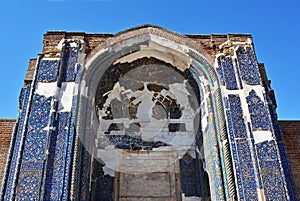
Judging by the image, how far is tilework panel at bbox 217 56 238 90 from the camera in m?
7.30

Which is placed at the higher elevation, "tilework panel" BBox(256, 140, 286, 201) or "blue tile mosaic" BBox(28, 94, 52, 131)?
"blue tile mosaic" BBox(28, 94, 52, 131)

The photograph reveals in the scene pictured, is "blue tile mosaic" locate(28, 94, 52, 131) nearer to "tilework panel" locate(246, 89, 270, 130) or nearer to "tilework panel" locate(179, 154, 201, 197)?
"tilework panel" locate(179, 154, 201, 197)

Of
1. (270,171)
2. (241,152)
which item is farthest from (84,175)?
(270,171)

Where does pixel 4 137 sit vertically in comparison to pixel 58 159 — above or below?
above

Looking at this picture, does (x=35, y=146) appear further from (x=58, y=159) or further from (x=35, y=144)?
(x=58, y=159)

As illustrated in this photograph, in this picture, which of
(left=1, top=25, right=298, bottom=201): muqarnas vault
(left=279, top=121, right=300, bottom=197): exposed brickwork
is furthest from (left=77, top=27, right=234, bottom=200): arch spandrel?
(left=279, top=121, right=300, bottom=197): exposed brickwork

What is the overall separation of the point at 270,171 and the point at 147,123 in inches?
124

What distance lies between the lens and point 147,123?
27.9ft

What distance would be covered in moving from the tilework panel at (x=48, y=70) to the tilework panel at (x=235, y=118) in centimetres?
332

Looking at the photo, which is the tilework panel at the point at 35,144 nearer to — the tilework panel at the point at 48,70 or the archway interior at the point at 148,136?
the tilework panel at the point at 48,70

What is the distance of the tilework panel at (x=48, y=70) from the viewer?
23.3ft

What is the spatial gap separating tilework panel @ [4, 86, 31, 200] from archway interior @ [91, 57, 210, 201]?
1.65 m

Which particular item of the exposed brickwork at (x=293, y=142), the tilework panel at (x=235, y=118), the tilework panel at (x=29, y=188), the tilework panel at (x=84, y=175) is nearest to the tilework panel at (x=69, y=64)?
the tilework panel at (x=84, y=175)

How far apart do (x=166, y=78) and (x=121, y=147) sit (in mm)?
1887
